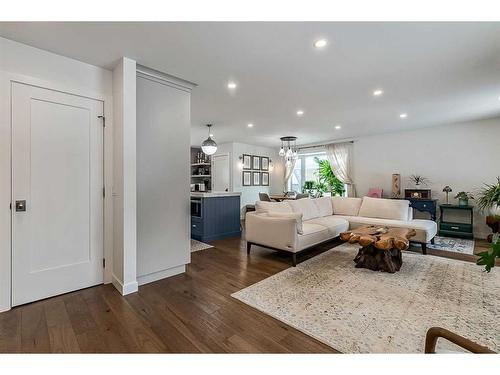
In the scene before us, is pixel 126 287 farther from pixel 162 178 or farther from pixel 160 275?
pixel 162 178

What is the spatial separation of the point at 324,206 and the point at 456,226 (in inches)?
108

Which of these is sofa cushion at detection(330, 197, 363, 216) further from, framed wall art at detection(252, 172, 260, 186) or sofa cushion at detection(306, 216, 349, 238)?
framed wall art at detection(252, 172, 260, 186)

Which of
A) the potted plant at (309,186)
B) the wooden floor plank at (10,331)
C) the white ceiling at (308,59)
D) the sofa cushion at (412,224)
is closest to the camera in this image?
the wooden floor plank at (10,331)

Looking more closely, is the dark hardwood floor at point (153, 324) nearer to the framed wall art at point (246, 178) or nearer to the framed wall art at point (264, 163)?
the framed wall art at point (246, 178)

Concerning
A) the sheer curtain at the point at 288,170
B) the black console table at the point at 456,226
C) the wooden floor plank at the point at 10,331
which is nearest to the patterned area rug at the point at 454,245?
the black console table at the point at 456,226

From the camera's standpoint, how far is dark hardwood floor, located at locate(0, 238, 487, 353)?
5.40 ft

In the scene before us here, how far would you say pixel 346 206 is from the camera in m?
5.46

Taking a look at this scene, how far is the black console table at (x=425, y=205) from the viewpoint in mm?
5121

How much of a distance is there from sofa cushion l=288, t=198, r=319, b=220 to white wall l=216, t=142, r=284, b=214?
3.07 meters

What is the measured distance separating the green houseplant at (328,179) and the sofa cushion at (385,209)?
1.89 m

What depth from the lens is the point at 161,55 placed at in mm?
2404

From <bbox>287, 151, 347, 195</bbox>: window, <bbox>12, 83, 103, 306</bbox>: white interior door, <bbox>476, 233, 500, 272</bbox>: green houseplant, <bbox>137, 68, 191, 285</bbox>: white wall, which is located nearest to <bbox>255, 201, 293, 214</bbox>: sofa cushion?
<bbox>137, 68, 191, 285</bbox>: white wall

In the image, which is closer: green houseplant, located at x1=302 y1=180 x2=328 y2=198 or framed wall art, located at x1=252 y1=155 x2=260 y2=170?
green houseplant, located at x1=302 y1=180 x2=328 y2=198
